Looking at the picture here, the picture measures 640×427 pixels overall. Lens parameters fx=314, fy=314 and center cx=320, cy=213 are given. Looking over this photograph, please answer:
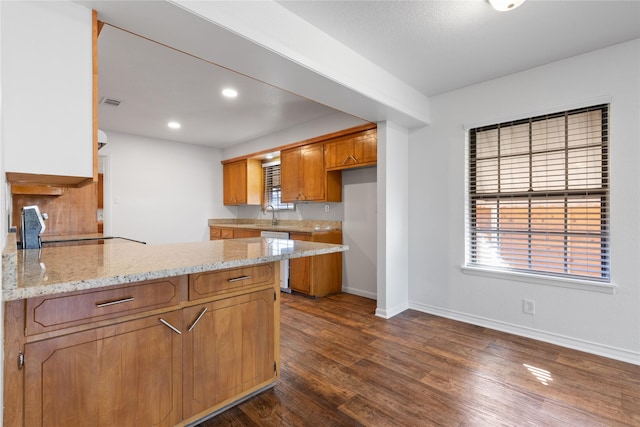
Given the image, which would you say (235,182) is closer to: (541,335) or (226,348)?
(226,348)

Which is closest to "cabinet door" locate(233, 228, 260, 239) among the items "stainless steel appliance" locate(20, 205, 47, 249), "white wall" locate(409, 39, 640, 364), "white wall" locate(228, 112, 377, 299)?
"white wall" locate(228, 112, 377, 299)

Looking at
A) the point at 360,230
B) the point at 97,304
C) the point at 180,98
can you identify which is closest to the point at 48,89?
the point at 97,304

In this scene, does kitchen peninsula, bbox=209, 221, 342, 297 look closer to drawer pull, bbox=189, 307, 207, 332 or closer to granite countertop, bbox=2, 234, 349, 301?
granite countertop, bbox=2, 234, 349, 301

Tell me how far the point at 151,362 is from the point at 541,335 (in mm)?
3091

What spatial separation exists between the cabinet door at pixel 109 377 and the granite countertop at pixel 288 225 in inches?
105

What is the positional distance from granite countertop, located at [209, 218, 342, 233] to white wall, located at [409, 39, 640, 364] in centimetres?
123

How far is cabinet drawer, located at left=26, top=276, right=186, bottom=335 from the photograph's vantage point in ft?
3.85

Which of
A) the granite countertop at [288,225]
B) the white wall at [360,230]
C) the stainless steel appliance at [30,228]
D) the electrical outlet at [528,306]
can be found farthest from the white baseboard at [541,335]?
the stainless steel appliance at [30,228]

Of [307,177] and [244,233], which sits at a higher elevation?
[307,177]

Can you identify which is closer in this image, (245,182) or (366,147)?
(366,147)

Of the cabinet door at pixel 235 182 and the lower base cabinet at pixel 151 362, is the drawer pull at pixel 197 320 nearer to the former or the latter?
the lower base cabinet at pixel 151 362

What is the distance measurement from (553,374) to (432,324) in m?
1.09

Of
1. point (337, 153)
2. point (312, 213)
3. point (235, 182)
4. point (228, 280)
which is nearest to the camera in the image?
point (228, 280)

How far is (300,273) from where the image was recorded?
14.0ft
